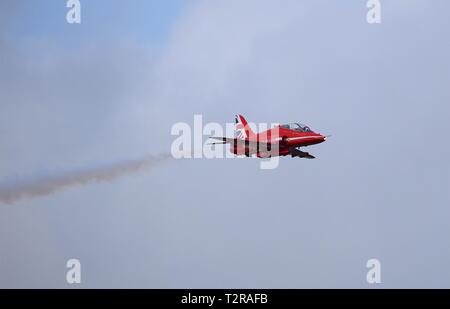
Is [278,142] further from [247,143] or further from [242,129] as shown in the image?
[242,129]

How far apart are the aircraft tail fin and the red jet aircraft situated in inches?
149

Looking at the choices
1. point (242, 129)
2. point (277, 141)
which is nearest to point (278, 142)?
point (277, 141)

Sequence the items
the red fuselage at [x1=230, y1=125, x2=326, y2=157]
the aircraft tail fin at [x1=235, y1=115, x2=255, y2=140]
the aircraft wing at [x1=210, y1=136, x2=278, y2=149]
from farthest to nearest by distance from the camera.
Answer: the aircraft tail fin at [x1=235, y1=115, x2=255, y2=140] → the aircraft wing at [x1=210, y1=136, x2=278, y2=149] → the red fuselage at [x1=230, y1=125, x2=326, y2=157]

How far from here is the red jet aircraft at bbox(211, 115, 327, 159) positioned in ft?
246

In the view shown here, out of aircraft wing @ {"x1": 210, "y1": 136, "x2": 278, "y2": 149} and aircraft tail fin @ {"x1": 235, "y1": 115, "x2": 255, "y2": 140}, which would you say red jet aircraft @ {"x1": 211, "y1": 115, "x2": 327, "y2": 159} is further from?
aircraft tail fin @ {"x1": 235, "y1": 115, "x2": 255, "y2": 140}

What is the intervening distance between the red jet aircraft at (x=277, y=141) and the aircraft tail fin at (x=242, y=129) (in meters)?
3.79

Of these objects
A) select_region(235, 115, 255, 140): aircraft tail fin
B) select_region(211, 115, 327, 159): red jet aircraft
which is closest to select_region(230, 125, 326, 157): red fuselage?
select_region(211, 115, 327, 159): red jet aircraft

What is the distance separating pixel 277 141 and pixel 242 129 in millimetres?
7446

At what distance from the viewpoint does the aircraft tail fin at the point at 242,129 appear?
269 feet

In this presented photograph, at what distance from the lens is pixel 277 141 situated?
75750mm

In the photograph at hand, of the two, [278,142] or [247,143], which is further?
[247,143]

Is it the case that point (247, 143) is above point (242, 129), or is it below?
below

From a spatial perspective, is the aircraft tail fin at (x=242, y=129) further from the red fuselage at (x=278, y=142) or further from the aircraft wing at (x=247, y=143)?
the aircraft wing at (x=247, y=143)
